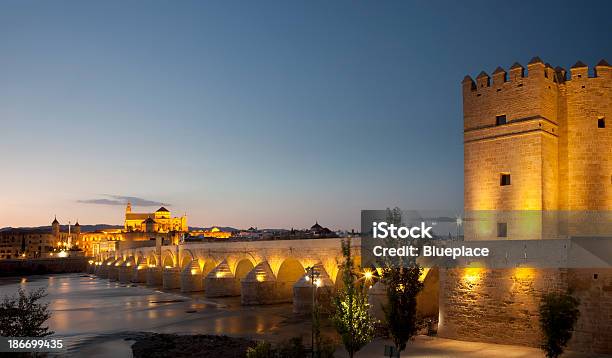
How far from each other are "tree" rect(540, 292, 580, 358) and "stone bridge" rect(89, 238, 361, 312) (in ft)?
26.5

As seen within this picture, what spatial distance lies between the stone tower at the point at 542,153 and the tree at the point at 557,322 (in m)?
4.93

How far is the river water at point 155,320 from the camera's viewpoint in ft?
75.7

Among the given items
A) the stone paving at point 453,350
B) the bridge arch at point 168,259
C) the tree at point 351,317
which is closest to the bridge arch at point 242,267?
the bridge arch at point 168,259

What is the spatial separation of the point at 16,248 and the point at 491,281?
125 metres

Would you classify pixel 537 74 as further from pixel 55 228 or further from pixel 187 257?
pixel 55 228

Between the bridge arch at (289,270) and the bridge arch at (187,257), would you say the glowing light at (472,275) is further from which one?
the bridge arch at (187,257)

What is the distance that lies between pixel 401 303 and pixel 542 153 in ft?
25.1

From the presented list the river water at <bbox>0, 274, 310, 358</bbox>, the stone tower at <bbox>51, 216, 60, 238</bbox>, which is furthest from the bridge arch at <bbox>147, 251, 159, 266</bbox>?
the stone tower at <bbox>51, 216, 60, 238</bbox>

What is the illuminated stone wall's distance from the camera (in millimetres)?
15086

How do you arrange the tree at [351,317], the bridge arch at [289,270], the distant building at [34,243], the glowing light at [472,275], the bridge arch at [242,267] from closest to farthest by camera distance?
the tree at [351,317], the glowing light at [472,275], the bridge arch at [289,270], the bridge arch at [242,267], the distant building at [34,243]

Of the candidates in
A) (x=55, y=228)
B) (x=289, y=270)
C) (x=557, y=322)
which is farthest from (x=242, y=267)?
(x=55, y=228)

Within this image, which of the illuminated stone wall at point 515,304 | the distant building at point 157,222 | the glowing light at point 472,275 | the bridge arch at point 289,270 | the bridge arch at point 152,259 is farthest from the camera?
the distant building at point 157,222

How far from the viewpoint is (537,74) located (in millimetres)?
19188

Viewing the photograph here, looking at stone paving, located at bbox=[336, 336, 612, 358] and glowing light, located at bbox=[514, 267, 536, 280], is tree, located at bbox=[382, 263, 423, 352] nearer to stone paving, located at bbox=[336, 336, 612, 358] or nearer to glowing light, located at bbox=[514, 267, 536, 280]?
stone paving, located at bbox=[336, 336, 612, 358]
